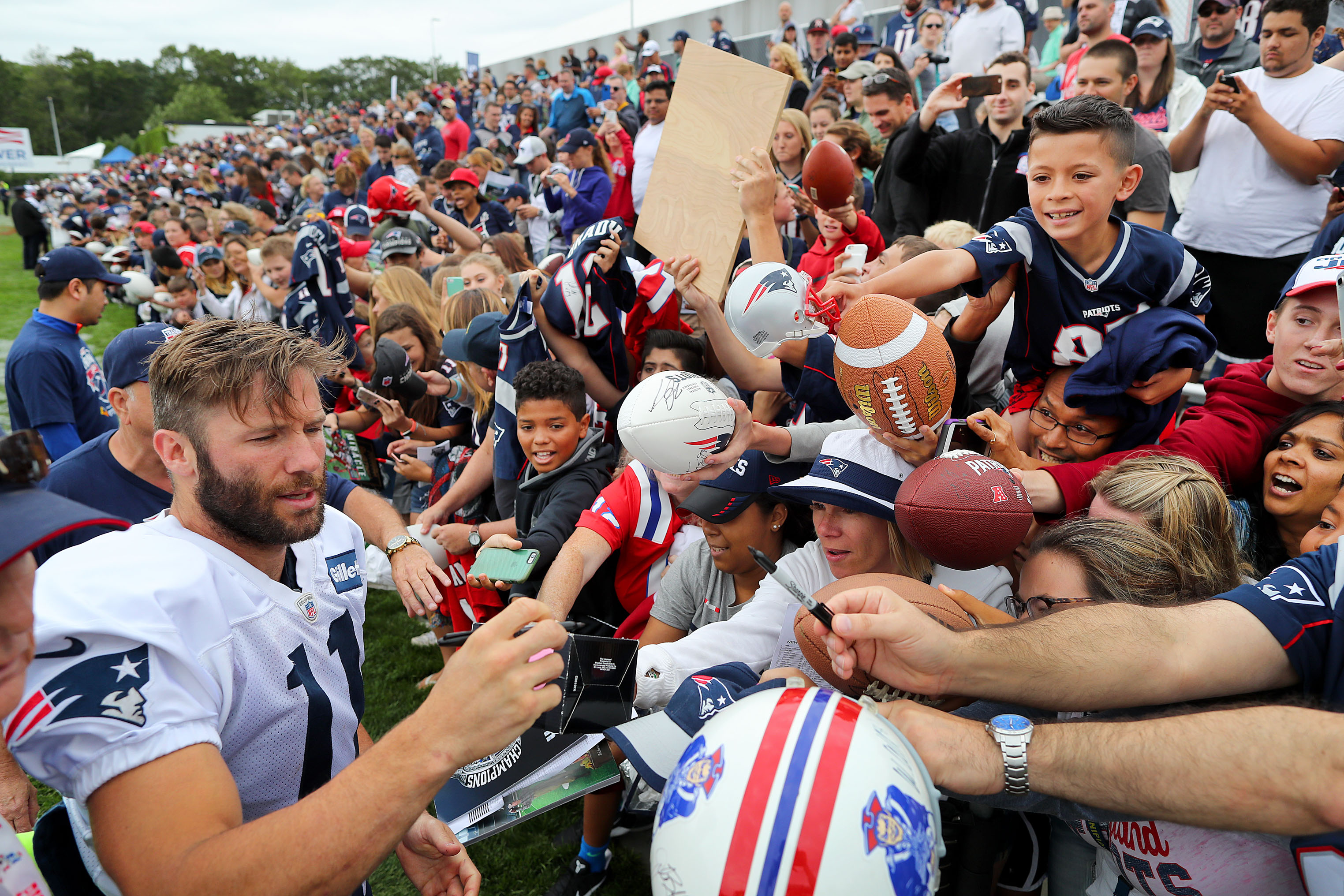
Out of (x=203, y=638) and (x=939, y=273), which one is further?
(x=939, y=273)

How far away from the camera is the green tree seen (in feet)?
232

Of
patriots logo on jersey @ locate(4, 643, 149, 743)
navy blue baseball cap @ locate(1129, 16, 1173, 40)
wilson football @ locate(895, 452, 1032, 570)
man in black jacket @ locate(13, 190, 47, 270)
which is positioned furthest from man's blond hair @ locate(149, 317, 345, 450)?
man in black jacket @ locate(13, 190, 47, 270)

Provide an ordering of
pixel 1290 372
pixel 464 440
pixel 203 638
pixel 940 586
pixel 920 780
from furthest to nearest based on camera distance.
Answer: pixel 464 440, pixel 1290 372, pixel 940 586, pixel 203 638, pixel 920 780

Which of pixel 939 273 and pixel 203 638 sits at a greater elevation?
pixel 939 273

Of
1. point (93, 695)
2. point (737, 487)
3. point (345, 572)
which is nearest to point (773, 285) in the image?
point (737, 487)

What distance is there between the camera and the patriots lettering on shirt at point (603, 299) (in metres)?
4.34

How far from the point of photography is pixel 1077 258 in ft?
9.53

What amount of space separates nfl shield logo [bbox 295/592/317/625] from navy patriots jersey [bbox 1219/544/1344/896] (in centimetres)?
226

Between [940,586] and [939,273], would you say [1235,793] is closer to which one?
[940,586]

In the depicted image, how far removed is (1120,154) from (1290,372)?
0.92m

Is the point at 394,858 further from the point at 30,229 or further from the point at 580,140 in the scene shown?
the point at 30,229

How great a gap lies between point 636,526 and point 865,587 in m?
1.78

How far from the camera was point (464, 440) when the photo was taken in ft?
18.9

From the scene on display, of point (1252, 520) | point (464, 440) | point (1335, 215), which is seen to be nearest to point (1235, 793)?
point (1252, 520)
